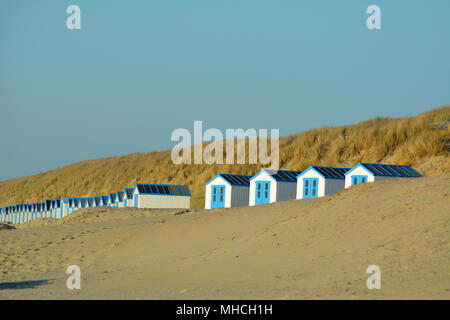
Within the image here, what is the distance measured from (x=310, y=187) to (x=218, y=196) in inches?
316

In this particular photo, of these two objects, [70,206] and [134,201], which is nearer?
[134,201]

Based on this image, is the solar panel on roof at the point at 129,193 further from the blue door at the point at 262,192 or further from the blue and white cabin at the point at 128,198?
the blue door at the point at 262,192

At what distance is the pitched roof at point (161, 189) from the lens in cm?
4447

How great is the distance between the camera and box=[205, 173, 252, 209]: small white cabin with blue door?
39031 mm

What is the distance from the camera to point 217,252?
17.6 meters

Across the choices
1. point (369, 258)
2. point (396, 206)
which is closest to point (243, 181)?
point (396, 206)

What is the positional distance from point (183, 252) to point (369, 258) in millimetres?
8339

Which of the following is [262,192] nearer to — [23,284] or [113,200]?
[113,200]

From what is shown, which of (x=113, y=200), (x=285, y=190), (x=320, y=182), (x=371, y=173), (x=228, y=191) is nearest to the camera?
(x=371, y=173)

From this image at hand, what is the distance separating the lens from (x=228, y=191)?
3897 cm

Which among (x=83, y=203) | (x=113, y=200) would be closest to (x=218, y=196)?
(x=113, y=200)

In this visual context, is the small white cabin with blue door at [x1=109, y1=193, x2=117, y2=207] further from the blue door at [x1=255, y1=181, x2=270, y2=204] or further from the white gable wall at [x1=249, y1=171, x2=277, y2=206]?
the blue door at [x1=255, y1=181, x2=270, y2=204]

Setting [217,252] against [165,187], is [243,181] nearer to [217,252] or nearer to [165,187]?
[165,187]

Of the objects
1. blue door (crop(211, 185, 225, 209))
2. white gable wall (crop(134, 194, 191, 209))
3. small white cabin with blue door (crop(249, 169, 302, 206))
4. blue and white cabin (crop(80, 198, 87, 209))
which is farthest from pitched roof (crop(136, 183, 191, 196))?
blue and white cabin (crop(80, 198, 87, 209))
